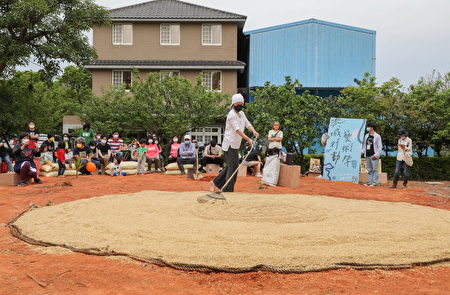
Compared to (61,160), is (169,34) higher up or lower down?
higher up

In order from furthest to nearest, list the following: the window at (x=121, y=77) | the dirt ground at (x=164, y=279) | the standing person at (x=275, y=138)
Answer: the window at (x=121, y=77), the standing person at (x=275, y=138), the dirt ground at (x=164, y=279)

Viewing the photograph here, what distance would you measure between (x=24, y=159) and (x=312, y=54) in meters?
18.6

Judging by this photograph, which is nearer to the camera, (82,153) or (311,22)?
(82,153)

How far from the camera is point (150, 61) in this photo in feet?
80.0

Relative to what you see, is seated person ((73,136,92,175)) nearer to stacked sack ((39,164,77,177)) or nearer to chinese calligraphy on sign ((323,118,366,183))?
stacked sack ((39,164,77,177))

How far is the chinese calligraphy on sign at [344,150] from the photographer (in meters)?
12.7

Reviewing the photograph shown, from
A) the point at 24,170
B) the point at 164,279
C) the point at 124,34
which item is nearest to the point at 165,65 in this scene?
the point at 124,34

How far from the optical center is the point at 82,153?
13.8m

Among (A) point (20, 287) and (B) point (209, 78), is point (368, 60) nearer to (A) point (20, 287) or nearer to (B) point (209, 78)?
(B) point (209, 78)

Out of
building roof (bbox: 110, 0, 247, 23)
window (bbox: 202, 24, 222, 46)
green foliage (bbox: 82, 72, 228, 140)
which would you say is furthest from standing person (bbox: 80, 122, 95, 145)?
window (bbox: 202, 24, 222, 46)

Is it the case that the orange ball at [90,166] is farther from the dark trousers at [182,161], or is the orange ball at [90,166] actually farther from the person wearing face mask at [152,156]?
the dark trousers at [182,161]

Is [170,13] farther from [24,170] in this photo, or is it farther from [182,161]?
[24,170]

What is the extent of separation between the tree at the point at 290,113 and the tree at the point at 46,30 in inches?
362

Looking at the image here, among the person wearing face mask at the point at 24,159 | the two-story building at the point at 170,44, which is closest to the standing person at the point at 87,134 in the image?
the person wearing face mask at the point at 24,159
